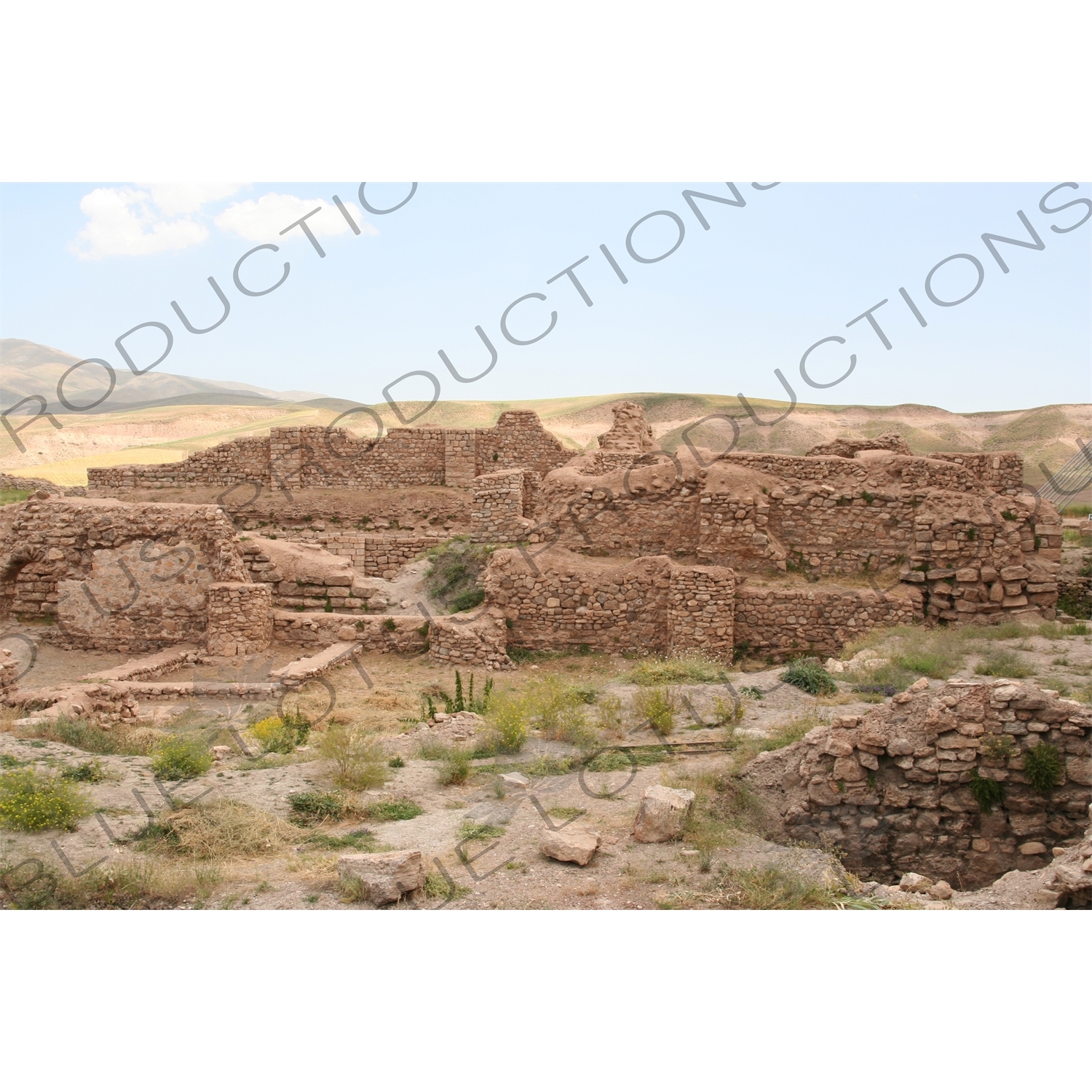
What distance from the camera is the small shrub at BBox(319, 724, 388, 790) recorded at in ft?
22.6

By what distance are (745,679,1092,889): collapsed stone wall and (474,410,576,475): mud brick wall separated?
1730cm

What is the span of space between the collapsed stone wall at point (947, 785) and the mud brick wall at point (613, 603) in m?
5.59

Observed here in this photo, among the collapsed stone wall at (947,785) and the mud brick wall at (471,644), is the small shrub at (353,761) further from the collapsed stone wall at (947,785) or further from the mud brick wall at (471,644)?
the mud brick wall at (471,644)

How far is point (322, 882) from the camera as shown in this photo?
520cm

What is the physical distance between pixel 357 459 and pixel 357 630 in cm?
1108

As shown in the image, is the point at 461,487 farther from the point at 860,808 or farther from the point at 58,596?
the point at 860,808

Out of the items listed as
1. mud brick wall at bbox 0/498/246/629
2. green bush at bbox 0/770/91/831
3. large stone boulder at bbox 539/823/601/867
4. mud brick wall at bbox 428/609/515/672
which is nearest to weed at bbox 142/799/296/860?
green bush at bbox 0/770/91/831

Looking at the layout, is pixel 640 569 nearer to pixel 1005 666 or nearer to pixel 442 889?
pixel 1005 666

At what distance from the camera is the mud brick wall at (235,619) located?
12562mm

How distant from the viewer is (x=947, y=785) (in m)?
6.16

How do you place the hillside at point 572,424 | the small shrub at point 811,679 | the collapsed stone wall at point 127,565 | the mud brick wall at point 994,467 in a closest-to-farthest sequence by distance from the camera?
the small shrub at point 811,679, the collapsed stone wall at point 127,565, the mud brick wall at point 994,467, the hillside at point 572,424

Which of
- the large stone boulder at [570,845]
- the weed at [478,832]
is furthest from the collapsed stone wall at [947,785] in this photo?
the weed at [478,832]

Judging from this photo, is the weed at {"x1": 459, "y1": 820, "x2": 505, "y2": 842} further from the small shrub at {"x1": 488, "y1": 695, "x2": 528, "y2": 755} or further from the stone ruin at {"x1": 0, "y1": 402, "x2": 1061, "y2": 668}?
the stone ruin at {"x1": 0, "y1": 402, "x2": 1061, "y2": 668}

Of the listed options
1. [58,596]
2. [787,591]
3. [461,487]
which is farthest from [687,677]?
[461,487]
